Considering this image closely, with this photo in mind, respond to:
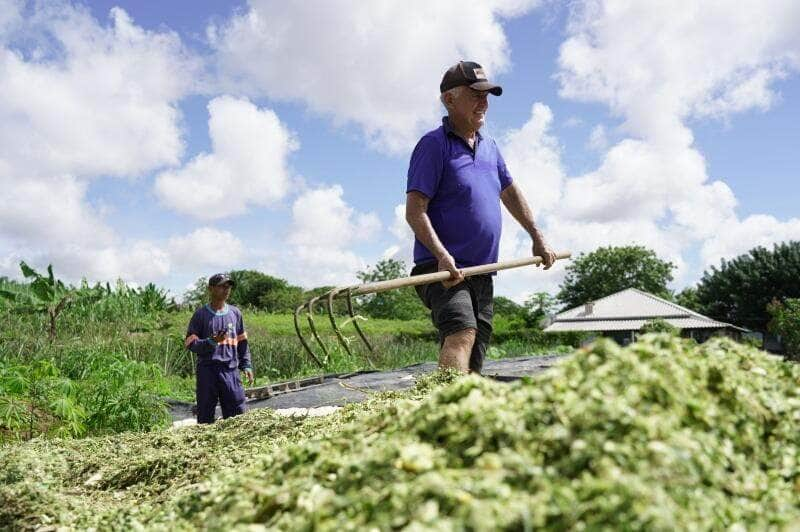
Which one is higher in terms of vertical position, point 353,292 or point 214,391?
point 353,292

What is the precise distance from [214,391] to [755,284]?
24243 millimetres

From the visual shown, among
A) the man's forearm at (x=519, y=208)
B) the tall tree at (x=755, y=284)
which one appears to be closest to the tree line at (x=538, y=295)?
the tall tree at (x=755, y=284)

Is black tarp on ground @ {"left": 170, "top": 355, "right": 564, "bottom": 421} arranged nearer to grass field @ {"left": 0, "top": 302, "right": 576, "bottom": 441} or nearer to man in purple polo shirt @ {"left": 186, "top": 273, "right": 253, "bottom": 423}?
grass field @ {"left": 0, "top": 302, "right": 576, "bottom": 441}

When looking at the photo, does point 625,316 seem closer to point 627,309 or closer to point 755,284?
point 627,309

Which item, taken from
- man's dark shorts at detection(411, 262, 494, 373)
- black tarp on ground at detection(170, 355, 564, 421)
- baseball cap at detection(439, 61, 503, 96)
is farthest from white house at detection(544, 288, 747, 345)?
baseball cap at detection(439, 61, 503, 96)

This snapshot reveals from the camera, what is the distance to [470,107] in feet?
11.5

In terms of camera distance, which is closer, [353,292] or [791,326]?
[353,292]

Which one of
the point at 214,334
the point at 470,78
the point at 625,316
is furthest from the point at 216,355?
the point at 625,316

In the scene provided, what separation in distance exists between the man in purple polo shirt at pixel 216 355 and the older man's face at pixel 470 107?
272 cm

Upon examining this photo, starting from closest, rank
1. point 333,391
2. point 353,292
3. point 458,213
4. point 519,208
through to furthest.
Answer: point 353,292, point 458,213, point 519,208, point 333,391

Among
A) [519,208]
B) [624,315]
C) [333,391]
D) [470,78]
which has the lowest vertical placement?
[333,391]

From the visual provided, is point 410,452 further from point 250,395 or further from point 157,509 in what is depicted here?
point 250,395

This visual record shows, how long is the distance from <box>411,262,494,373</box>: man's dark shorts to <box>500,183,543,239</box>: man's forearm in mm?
718

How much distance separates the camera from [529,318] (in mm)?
25516
